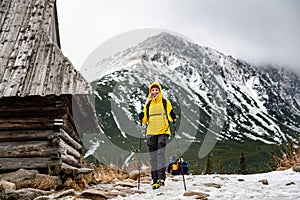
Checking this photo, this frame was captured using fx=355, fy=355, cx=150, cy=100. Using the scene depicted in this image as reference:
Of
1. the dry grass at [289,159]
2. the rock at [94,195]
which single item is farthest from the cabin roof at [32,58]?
the dry grass at [289,159]

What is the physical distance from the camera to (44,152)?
8.64 metres

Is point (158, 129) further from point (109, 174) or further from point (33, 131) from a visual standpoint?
point (109, 174)

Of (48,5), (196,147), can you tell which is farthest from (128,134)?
(48,5)

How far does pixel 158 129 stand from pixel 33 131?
10.5 feet

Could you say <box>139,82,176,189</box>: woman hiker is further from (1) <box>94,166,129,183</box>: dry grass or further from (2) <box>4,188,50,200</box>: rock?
(1) <box>94,166,129,183</box>: dry grass

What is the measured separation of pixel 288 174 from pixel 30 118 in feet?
21.2

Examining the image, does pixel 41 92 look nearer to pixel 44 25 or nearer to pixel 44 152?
pixel 44 152

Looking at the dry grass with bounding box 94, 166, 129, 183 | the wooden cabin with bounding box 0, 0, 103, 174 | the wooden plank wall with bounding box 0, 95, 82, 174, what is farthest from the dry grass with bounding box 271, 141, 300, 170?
the wooden plank wall with bounding box 0, 95, 82, 174

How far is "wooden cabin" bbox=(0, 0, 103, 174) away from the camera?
817 centimetres

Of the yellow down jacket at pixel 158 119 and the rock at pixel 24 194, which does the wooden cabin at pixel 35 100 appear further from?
the rock at pixel 24 194

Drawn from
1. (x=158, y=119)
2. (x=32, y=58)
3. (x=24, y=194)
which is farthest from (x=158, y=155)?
(x=32, y=58)

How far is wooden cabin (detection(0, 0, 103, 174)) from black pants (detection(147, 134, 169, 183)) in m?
1.99

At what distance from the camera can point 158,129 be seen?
8.08 m

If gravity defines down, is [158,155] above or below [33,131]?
below
